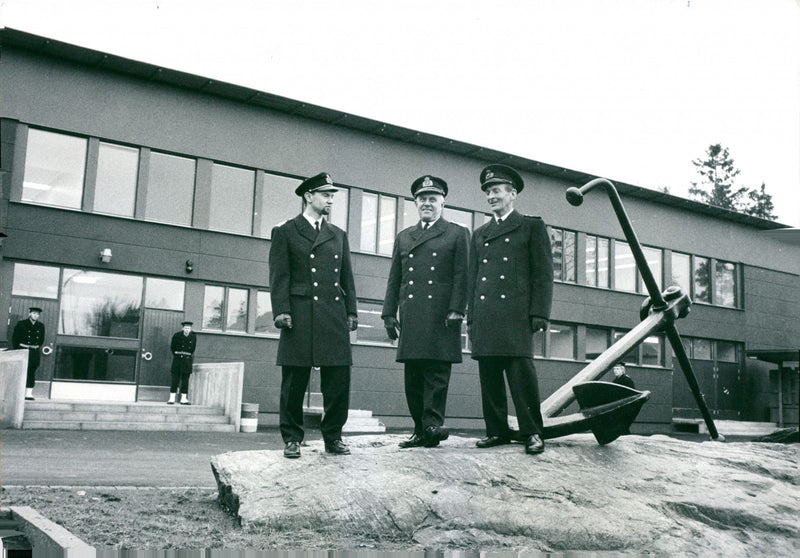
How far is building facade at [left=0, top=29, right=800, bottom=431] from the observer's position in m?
14.6

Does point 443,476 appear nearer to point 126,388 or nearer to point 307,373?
point 307,373

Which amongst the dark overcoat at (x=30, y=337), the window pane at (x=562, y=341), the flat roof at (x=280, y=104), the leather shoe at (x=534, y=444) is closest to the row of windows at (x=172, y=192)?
the flat roof at (x=280, y=104)

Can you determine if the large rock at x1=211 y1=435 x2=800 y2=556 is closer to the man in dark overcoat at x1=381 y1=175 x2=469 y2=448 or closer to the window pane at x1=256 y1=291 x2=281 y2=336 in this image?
the man in dark overcoat at x1=381 y1=175 x2=469 y2=448

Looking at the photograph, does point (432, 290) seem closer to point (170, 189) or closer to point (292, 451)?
point (292, 451)

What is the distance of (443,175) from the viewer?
16.2 m

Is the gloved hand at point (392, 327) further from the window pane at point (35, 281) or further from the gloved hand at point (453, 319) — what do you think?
the window pane at point (35, 281)

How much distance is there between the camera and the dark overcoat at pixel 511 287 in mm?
4992

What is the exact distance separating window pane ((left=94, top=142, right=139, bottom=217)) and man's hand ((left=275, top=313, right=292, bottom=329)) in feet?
39.0

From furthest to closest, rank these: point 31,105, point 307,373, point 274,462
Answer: point 31,105 < point 307,373 < point 274,462

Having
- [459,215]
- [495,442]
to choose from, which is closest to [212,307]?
[459,215]

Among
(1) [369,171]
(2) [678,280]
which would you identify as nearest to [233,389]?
(1) [369,171]

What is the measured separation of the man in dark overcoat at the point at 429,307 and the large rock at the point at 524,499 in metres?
0.46

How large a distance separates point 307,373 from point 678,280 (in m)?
20.8

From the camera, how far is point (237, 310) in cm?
1681
